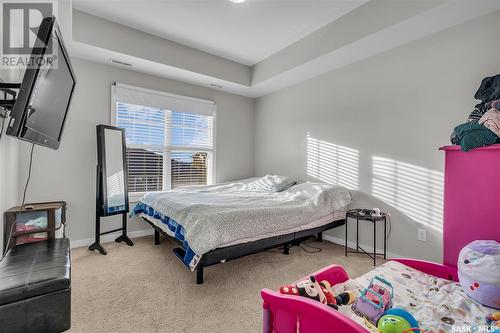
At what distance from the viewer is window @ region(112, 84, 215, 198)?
3463 millimetres

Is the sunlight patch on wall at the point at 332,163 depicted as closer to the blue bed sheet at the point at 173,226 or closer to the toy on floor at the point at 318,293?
the toy on floor at the point at 318,293

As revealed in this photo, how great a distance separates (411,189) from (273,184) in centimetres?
172

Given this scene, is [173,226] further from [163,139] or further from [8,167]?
[163,139]

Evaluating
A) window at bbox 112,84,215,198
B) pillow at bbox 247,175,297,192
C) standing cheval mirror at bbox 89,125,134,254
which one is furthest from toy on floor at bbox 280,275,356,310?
window at bbox 112,84,215,198

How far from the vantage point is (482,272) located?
116 centimetres

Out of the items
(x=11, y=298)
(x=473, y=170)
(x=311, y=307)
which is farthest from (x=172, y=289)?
(x=473, y=170)

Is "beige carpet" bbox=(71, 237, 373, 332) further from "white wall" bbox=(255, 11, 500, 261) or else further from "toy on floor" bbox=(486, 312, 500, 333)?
"toy on floor" bbox=(486, 312, 500, 333)

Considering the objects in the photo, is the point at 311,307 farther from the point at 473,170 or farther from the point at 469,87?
the point at 469,87

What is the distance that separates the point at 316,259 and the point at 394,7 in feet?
8.77

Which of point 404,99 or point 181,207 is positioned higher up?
point 404,99

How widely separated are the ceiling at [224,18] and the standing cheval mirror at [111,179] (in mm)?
1341

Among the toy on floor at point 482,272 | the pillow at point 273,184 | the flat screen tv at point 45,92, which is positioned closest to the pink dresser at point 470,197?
the toy on floor at point 482,272

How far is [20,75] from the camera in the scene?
92.1 inches

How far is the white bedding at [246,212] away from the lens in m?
1.96
